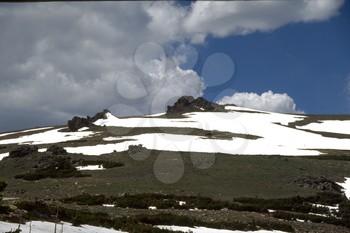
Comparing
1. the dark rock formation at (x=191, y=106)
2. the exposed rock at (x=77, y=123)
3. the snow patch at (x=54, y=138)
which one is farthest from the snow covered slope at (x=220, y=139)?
the dark rock formation at (x=191, y=106)

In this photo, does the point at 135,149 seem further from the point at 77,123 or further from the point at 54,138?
the point at 77,123

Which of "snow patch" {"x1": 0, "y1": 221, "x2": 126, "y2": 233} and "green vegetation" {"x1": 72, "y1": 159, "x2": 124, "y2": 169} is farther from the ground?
"green vegetation" {"x1": 72, "y1": 159, "x2": 124, "y2": 169}

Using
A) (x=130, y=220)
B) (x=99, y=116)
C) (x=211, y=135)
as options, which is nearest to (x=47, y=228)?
(x=130, y=220)

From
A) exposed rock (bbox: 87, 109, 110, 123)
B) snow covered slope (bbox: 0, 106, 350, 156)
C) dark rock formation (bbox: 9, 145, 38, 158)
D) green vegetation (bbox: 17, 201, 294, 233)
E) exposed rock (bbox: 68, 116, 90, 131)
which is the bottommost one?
green vegetation (bbox: 17, 201, 294, 233)

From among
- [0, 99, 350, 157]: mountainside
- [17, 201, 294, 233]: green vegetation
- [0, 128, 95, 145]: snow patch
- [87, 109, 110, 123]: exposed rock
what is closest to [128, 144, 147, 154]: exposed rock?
[0, 99, 350, 157]: mountainside

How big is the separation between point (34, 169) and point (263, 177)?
19.5 meters

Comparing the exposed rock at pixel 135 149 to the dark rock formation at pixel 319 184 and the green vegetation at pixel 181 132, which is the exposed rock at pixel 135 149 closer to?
the green vegetation at pixel 181 132

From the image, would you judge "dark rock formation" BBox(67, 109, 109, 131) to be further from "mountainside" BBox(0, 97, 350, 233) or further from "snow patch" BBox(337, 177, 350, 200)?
"snow patch" BBox(337, 177, 350, 200)

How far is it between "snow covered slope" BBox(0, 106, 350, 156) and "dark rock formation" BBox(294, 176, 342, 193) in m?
15.5

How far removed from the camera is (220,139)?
211 feet

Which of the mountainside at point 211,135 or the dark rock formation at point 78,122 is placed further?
the dark rock formation at point 78,122

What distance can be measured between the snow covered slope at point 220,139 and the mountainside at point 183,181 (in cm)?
20

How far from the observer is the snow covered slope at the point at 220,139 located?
186 feet

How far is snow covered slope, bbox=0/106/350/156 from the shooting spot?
5672cm
